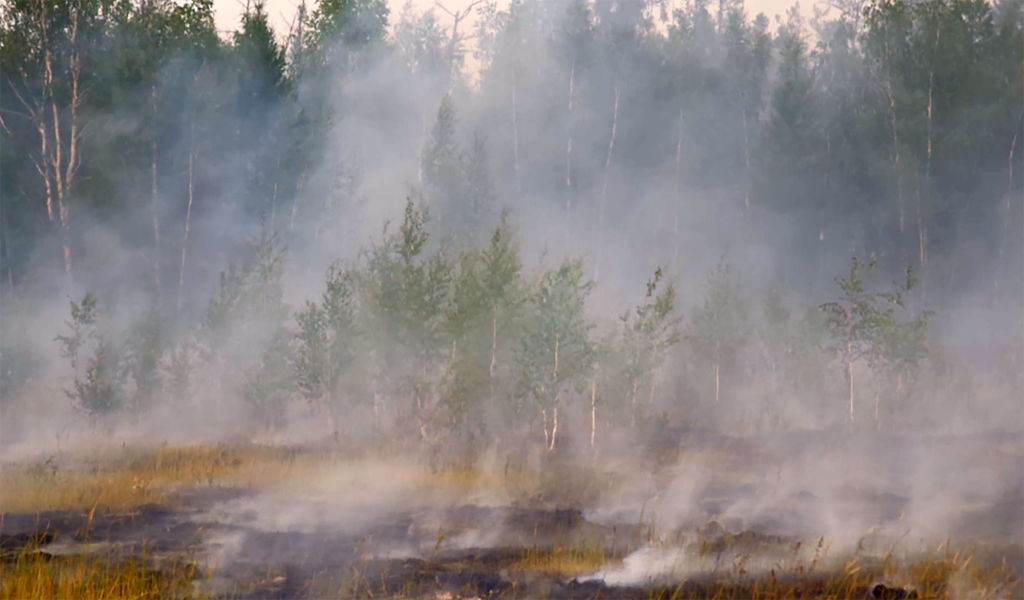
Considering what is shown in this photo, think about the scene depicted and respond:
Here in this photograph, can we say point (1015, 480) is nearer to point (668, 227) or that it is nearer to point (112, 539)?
point (112, 539)

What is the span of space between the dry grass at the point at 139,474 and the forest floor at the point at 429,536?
7 centimetres

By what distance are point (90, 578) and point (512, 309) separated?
14.7 metres

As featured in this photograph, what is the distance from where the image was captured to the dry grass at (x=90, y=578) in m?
11.2

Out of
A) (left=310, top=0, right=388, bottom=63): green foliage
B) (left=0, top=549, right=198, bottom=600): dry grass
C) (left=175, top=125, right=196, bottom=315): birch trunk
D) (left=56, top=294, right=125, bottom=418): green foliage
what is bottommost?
(left=0, top=549, right=198, bottom=600): dry grass

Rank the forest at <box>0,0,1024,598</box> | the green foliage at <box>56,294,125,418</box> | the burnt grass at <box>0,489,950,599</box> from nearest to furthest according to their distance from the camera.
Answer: the burnt grass at <box>0,489,950,599</box> < the forest at <box>0,0,1024,598</box> < the green foliage at <box>56,294,125,418</box>

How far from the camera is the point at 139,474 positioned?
67.9 feet

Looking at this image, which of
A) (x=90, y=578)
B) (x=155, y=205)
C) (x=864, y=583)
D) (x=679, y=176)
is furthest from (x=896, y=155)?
(x=90, y=578)

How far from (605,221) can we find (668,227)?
11.5 feet

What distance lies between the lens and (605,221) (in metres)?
53.1

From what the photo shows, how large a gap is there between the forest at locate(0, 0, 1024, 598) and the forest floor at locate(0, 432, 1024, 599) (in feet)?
0.35

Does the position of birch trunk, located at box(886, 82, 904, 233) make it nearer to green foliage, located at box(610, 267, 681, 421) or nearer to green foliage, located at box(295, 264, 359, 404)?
green foliage, located at box(610, 267, 681, 421)

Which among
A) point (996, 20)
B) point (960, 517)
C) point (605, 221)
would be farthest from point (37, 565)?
point (996, 20)

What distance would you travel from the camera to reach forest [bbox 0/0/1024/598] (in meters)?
15.7

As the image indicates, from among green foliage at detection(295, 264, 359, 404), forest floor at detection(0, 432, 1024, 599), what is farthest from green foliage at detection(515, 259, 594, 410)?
green foliage at detection(295, 264, 359, 404)
